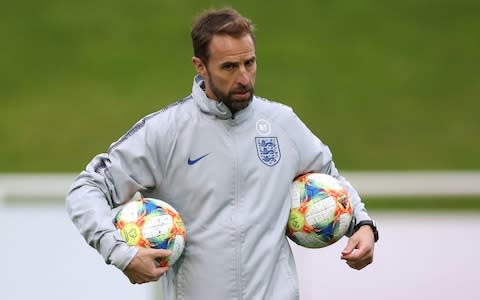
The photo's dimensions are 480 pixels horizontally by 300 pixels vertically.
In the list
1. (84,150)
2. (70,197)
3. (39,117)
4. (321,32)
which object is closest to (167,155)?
(70,197)

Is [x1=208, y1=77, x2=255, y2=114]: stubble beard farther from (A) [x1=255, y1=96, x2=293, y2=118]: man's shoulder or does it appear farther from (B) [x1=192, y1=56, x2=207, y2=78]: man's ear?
(A) [x1=255, y1=96, x2=293, y2=118]: man's shoulder

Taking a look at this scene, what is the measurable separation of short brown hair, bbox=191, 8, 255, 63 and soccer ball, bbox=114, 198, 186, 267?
0.67 metres

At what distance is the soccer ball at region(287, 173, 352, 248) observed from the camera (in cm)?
509

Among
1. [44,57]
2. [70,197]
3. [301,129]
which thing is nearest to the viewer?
[70,197]

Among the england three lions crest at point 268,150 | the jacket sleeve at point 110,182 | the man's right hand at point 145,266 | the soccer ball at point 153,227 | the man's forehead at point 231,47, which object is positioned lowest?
the man's right hand at point 145,266

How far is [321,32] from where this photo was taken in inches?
621

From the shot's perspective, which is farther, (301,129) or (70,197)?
(301,129)

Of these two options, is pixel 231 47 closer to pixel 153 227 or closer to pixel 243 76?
pixel 243 76

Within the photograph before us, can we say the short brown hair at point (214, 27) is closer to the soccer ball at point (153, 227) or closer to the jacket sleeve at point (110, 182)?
the jacket sleeve at point (110, 182)

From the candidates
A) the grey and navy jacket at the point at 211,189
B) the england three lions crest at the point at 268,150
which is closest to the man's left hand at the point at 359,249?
the grey and navy jacket at the point at 211,189

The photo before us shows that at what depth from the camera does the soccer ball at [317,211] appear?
509cm

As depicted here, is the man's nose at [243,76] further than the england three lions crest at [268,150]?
No

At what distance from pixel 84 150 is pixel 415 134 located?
3889mm

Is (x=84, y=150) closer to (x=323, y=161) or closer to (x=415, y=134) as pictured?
(x=415, y=134)
